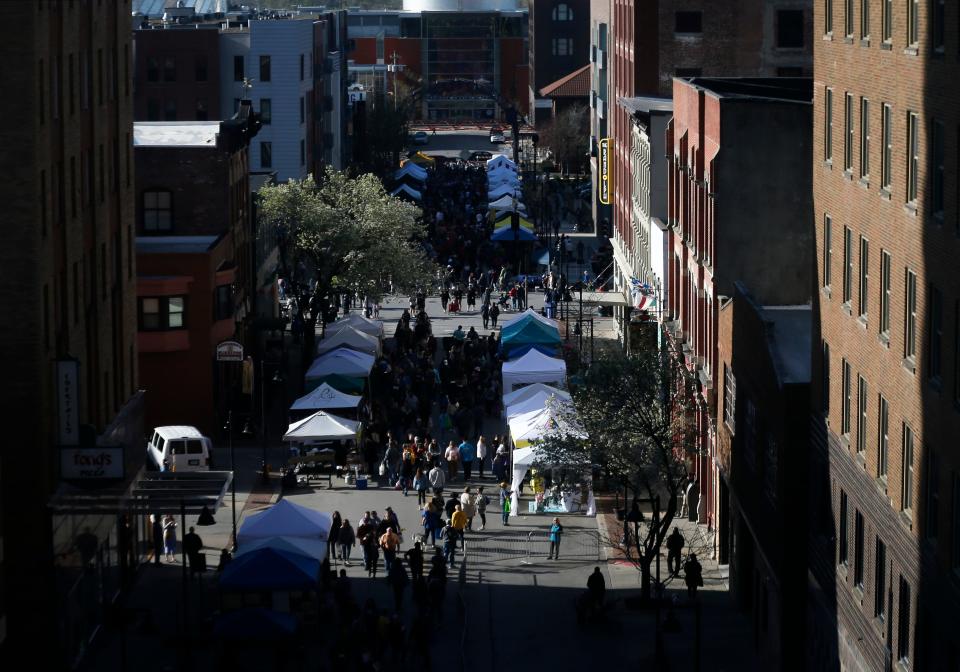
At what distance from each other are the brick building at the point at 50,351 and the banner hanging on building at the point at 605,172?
55535 mm

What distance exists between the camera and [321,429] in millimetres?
51406

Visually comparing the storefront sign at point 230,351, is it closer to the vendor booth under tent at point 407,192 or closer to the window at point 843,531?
the window at point 843,531

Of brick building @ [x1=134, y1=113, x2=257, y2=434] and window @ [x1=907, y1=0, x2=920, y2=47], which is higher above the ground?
window @ [x1=907, y1=0, x2=920, y2=47]

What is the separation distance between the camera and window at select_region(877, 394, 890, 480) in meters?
27.0

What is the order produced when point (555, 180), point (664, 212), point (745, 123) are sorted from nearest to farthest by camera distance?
point (745, 123) < point (664, 212) < point (555, 180)

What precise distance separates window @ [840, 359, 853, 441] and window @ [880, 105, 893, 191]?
3687 millimetres

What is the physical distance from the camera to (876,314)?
90.8ft

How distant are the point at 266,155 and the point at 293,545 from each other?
6186 cm

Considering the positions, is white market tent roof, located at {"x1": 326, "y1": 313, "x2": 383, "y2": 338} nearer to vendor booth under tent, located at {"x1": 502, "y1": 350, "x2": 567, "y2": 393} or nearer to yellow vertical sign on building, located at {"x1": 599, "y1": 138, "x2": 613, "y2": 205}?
vendor booth under tent, located at {"x1": 502, "y1": 350, "x2": 567, "y2": 393}

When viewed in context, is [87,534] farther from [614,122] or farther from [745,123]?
[614,122]

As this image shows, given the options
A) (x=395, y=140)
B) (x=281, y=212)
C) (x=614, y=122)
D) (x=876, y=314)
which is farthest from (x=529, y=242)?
(x=876, y=314)

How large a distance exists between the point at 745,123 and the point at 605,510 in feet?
36.0

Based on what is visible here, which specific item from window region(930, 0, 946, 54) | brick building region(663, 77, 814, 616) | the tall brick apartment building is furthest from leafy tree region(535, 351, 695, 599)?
window region(930, 0, 946, 54)

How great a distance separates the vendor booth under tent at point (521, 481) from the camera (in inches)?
1843
